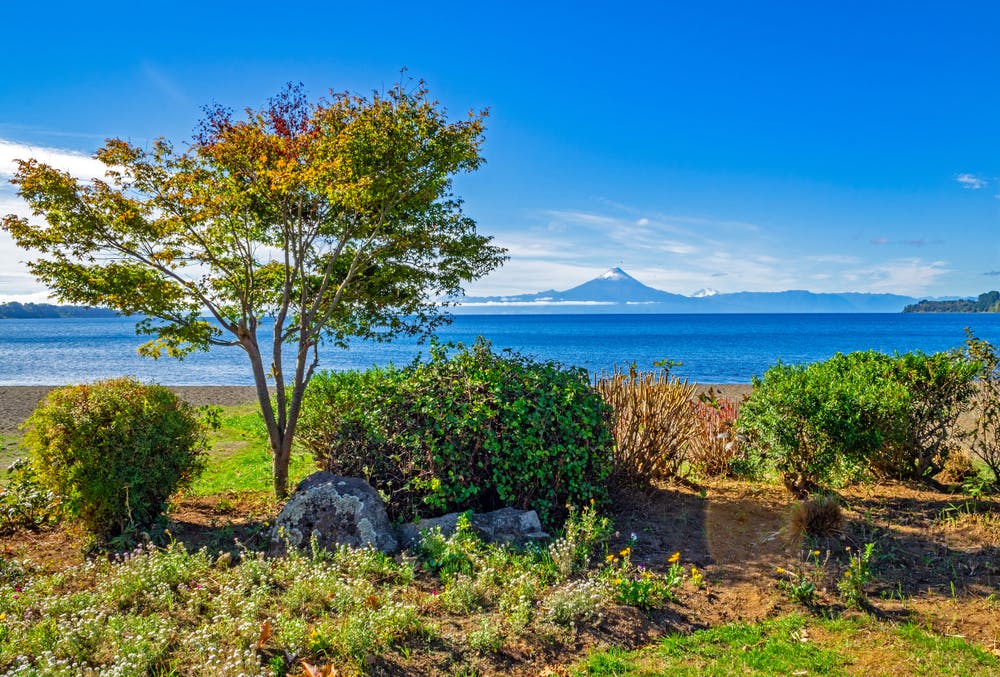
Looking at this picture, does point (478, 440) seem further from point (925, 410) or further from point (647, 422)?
point (925, 410)

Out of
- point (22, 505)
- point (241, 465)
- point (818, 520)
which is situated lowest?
point (241, 465)

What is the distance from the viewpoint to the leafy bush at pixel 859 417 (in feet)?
22.6

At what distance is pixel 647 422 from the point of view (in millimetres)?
7520

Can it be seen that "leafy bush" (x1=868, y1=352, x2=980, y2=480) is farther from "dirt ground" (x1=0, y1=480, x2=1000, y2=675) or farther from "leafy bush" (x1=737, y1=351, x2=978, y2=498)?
"dirt ground" (x1=0, y1=480, x2=1000, y2=675)

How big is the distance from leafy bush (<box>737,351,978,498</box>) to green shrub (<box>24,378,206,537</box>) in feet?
22.0

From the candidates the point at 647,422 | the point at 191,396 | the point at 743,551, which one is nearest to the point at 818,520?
the point at 743,551

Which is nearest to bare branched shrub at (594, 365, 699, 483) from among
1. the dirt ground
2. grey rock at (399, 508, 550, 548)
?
the dirt ground

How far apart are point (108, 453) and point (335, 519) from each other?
2.35m

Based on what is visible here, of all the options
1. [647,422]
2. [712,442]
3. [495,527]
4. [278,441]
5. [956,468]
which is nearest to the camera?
[495,527]

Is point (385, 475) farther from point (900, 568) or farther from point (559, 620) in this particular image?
point (900, 568)

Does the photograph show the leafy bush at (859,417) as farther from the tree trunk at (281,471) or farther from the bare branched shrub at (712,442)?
the tree trunk at (281,471)

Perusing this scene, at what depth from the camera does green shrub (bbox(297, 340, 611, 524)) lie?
19.7 feet

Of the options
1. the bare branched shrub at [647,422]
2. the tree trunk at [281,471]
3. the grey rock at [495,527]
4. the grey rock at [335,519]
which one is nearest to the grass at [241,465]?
the tree trunk at [281,471]

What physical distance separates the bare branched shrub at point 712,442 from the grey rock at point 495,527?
3.61 m
